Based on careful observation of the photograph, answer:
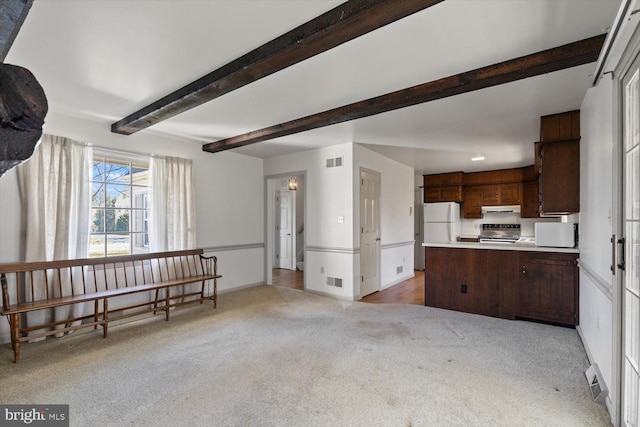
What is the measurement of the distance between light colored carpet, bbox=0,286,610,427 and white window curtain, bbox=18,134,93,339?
846 millimetres

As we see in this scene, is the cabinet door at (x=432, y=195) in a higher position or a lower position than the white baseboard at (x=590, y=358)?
higher

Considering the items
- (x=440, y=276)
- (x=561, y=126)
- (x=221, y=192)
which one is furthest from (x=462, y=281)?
(x=221, y=192)

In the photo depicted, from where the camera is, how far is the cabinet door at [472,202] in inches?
278

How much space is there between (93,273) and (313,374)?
2938 millimetres

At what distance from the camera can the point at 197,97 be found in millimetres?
2715

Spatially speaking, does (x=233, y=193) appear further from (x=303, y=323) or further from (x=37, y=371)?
→ (x=37, y=371)

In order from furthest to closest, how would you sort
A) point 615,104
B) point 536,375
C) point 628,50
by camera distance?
1. point 536,375
2. point 615,104
3. point 628,50

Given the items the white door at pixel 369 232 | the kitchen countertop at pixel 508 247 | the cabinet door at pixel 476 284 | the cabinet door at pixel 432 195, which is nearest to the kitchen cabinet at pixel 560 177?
the kitchen countertop at pixel 508 247

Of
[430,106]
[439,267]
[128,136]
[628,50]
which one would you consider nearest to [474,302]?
[439,267]

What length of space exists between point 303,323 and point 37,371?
7.81ft

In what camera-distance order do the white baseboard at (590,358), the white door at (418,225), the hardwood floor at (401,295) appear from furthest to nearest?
the white door at (418,225) < the hardwood floor at (401,295) < the white baseboard at (590,358)

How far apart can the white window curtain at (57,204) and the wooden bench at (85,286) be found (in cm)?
6

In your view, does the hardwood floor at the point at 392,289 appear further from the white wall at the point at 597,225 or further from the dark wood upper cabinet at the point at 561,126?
the dark wood upper cabinet at the point at 561,126

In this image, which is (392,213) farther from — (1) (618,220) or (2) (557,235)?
(1) (618,220)
